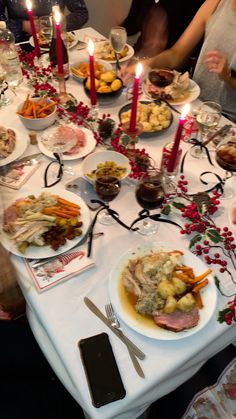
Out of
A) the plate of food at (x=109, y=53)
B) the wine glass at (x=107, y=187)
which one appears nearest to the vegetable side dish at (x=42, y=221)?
the wine glass at (x=107, y=187)

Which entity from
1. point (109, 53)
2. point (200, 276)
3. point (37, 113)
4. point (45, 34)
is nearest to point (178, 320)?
point (200, 276)

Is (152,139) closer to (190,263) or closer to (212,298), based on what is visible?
(190,263)

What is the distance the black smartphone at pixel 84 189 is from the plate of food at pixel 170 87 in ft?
2.09

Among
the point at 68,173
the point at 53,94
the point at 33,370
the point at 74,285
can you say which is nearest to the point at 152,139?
the point at 68,173

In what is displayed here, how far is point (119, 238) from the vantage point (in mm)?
1210

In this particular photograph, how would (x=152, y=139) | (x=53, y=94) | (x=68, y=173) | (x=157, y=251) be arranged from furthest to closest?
(x=53, y=94)
(x=152, y=139)
(x=68, y=173)
(x=157, y=251)

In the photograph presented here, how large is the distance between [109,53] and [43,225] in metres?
1.25

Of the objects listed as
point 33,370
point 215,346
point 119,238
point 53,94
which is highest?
point 53,94

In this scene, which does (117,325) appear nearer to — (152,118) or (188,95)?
(152,118)

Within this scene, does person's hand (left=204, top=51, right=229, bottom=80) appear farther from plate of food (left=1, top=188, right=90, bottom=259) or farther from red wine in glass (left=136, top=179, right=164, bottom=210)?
plate of food (left=1, top=188, right=90, bottom=259)

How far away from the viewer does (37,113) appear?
157cm

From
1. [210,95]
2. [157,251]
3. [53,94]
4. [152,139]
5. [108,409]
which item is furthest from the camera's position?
[210,95]

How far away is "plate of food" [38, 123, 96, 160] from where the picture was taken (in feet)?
4.76

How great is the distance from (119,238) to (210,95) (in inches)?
48.2
